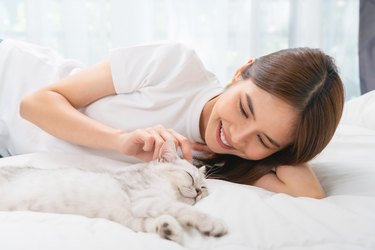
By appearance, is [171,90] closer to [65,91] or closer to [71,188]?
[65,91]

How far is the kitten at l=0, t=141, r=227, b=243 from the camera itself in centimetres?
75

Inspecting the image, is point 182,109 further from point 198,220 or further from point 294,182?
point 198,220

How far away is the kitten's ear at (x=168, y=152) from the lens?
1021 mm

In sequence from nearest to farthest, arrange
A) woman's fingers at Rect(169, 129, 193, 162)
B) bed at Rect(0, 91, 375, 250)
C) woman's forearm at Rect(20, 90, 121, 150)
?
bed at Rect(0, 91, 375, 250), woman's fingers at Rect(169, 129, 193, 162), woman's forearm at Rect(20, 90, 121, 150)

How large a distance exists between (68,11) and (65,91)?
112cm

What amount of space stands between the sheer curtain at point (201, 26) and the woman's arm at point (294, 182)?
145cm

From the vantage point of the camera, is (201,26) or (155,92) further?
(201,26)

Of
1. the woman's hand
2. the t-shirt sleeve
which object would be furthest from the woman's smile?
the t-shirt sleeve

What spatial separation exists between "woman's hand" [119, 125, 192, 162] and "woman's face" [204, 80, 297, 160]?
114 millimetres

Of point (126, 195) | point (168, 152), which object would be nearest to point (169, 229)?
point (126, 195)

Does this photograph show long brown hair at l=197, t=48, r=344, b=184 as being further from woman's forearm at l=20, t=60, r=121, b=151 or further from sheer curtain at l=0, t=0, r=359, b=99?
sheer curtain at l=0, t=0, r=359, b=99

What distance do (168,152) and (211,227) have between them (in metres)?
0.34

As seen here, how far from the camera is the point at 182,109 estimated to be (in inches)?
51.8

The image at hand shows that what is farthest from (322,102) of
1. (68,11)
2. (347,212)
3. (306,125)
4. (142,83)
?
(68,11)
